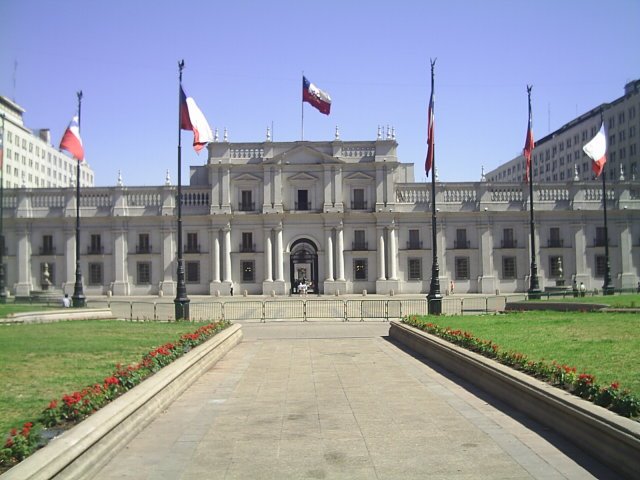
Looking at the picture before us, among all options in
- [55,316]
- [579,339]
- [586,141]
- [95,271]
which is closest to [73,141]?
[55,316]

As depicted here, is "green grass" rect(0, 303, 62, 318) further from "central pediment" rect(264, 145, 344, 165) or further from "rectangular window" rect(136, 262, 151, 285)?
"central pediment" rect(264, 145, 344, 165)

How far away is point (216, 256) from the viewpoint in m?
61.1

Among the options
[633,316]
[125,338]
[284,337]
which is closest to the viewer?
[125,338]

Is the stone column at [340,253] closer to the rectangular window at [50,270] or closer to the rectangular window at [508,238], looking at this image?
the rectangular window at [508,238]

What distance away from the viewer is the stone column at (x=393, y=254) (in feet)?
198

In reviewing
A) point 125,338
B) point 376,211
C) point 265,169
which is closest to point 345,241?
point 376,211

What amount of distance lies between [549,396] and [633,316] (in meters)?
14.1

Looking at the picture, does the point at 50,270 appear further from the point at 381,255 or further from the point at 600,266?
the point at 600,266

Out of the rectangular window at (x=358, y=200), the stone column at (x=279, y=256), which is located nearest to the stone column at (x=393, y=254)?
the rectangular window at (x=358, y=200)

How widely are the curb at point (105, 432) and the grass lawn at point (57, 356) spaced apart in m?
0.95

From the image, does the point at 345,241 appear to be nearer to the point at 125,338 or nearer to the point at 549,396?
the point at 125,338

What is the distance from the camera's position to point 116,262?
6150 cm

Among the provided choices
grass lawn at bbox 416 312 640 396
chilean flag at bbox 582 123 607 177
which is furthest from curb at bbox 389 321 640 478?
chilean flag at bbox 582 123 607 177

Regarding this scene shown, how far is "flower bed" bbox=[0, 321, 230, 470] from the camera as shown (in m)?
6.44
